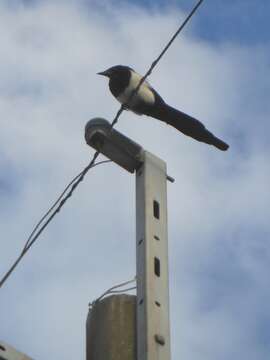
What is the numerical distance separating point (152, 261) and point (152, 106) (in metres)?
3.35

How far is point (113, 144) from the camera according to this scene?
10.5ft

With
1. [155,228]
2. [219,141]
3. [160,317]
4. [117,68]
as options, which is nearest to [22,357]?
[160,317]

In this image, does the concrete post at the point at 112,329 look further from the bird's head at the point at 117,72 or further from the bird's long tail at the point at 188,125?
the bird's head at the point at 117,72

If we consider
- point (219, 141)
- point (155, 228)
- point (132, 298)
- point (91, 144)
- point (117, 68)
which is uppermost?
point (117, 68)

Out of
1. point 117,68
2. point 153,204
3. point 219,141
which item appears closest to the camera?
point 153,204

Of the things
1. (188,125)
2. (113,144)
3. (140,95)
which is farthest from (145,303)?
(140,95)

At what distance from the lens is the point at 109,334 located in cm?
261

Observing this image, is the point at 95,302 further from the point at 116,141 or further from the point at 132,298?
the point at 116,141

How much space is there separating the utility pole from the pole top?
0.18ft

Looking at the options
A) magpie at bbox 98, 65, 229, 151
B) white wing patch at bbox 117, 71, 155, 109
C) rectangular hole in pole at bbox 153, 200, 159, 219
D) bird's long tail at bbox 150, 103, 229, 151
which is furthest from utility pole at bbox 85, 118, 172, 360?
white wing patch at bbox 117, 71, 155, 109

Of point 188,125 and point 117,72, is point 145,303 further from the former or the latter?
point 117,72

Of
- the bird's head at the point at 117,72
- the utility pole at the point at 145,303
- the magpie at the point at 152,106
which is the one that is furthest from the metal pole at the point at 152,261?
the bird's head at the point at 117,72

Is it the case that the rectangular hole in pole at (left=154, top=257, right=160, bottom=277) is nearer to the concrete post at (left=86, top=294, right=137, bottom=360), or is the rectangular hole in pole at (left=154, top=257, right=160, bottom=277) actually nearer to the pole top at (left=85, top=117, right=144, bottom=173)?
the concrete post at (left=86, top=294, right=137, bottom=360)

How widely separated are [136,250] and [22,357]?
0.51 meters
